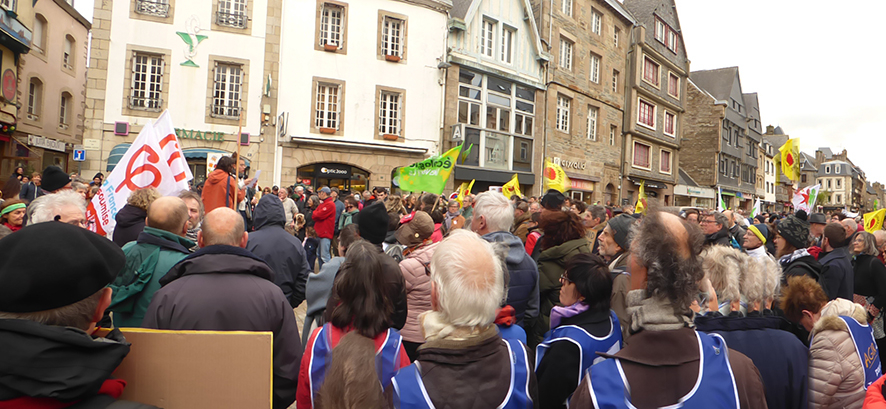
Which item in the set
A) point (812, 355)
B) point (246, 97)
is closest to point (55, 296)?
point (812, 355)

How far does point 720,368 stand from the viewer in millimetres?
1661

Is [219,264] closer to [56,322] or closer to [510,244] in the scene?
[56,322]

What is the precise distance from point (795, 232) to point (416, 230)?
3.70m

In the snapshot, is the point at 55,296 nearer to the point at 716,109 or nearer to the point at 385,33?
the point at 385,33

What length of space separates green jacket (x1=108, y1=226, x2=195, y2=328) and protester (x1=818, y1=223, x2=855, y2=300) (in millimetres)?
5250

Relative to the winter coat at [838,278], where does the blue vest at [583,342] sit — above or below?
below

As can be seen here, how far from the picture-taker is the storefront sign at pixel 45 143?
1819 cm

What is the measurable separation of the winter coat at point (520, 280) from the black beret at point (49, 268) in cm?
247

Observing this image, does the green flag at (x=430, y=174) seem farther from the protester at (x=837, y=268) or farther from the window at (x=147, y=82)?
the window at (x=147, y=82)

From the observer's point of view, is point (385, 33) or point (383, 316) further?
point (385, 33)

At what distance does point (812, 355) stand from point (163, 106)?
17043 millimetres

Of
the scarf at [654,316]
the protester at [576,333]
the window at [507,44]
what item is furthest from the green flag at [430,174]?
the window at [507,44]

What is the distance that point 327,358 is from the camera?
2303mm

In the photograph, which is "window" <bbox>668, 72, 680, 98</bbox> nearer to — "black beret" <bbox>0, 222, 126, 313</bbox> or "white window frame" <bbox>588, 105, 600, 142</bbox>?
"white window frame" <bbox>588, 105, 600, 142</bbox>
